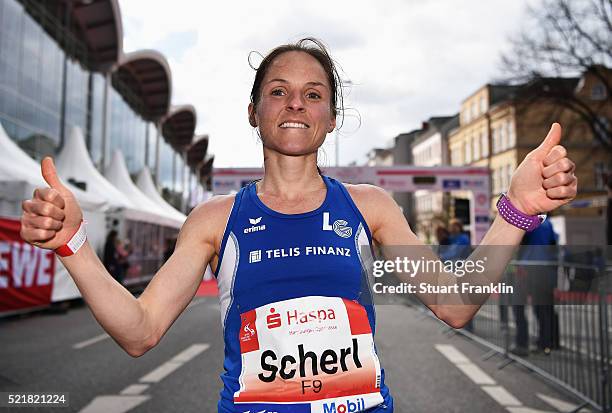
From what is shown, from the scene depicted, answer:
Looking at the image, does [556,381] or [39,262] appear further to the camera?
[39,262]

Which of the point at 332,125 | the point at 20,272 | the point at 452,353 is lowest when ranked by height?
the point at 452,353

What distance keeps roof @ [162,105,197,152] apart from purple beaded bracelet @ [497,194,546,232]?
51.1 meters

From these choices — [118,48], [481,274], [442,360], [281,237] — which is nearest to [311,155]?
[281,237]

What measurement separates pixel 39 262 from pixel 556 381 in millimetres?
8718

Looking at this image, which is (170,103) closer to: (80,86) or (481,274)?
(80,86)

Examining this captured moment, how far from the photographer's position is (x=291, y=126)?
5.88 feet

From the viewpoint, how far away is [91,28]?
34031 millimetres

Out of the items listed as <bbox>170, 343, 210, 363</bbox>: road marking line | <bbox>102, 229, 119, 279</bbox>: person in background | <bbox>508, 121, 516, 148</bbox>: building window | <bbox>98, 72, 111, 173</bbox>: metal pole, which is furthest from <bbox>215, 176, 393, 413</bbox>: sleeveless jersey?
<bbox>508, 121, 516, 148</bbox>: building window

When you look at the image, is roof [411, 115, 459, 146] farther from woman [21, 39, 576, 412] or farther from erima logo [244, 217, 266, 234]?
erima logo [244, 217, 266, 234]

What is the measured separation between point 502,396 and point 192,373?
318cm

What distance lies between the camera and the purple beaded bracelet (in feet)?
5.50

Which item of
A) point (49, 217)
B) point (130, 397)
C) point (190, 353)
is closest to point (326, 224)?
point (49, 217)

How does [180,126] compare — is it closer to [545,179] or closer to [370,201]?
[370,201]

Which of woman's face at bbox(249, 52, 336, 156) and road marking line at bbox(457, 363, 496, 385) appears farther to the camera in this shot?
road marking line at bbox(457, 363, 496, 385)
